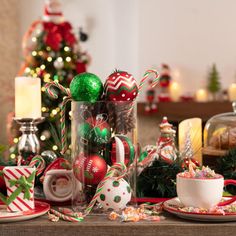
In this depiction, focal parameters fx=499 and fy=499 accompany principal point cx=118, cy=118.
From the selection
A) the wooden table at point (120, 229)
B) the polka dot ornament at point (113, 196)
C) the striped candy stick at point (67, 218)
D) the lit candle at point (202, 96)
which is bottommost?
the wooden table at point (120, 229)

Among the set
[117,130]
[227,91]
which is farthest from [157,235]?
[227,91]

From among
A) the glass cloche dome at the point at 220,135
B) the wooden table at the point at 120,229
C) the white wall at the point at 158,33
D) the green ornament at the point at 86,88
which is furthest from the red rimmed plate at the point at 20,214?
the white wall at the point at 158,33

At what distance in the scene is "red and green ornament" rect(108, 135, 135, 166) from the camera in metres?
1.24

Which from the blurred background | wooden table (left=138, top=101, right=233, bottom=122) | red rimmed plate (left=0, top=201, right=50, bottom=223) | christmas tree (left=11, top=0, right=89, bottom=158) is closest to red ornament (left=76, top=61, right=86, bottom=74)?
christmas tree (left=11, top=0, right=89, bottom=158)

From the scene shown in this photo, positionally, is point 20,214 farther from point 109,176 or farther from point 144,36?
point 144,36

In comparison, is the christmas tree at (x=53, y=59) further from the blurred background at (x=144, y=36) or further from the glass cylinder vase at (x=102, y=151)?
the glass cylinder vase at (x=102, y=151)

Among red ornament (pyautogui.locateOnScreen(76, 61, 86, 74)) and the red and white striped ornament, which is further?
red ornament (pyautogui.locateOnScreen(76, 61, 86, 74))

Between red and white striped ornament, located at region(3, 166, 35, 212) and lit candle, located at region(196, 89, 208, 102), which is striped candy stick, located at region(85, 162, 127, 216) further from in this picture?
lit candle, located at region(196, 89, 208, 102)

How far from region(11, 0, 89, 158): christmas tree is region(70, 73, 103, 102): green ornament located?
2.73m

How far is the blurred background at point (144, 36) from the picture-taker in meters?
5.01

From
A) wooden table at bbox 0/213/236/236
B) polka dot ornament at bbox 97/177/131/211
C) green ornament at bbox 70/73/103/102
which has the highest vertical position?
green ornament at bbox 70/73/103/102

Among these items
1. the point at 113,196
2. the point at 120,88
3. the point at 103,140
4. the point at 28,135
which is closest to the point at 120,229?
the point at 113,196

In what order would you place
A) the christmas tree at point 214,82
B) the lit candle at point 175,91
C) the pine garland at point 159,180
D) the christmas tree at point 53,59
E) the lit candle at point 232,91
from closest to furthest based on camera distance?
1. the pine garland at point 159,180
2. the christmas tree at point 53,59
3. the lit candle at point 232,91
4. the christmas tree at point 214,82
5. the lit candle at point 175,91

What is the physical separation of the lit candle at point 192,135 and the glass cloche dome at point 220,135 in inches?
1.5
